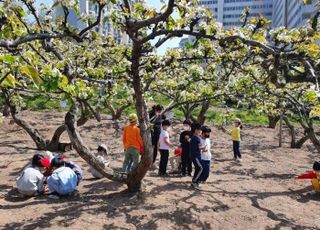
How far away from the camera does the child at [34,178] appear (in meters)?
7.99

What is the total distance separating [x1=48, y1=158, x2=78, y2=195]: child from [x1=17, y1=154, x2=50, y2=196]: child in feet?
0.82

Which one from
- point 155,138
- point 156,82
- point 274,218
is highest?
point 156,82

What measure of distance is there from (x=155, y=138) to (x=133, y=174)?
3.02m

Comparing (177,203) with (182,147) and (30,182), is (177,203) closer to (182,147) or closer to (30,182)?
(182,147)

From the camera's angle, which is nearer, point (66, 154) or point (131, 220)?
point (131, 220)

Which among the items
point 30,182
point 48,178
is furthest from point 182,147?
point 30,182

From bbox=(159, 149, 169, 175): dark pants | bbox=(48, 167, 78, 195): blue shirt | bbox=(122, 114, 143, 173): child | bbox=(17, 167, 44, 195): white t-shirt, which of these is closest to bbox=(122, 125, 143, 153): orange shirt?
bbox=(122, 114, 143, 173): child

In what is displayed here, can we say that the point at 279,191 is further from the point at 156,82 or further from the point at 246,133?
the point at 246,133

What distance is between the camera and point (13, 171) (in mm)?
10562

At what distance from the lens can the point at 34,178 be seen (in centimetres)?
809

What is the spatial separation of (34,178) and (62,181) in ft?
1.96

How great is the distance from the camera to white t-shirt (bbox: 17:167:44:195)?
798cm

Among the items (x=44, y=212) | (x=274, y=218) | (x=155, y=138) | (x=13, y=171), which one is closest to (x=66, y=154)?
(x=13, y=171)

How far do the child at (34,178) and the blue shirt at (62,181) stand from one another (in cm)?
26
